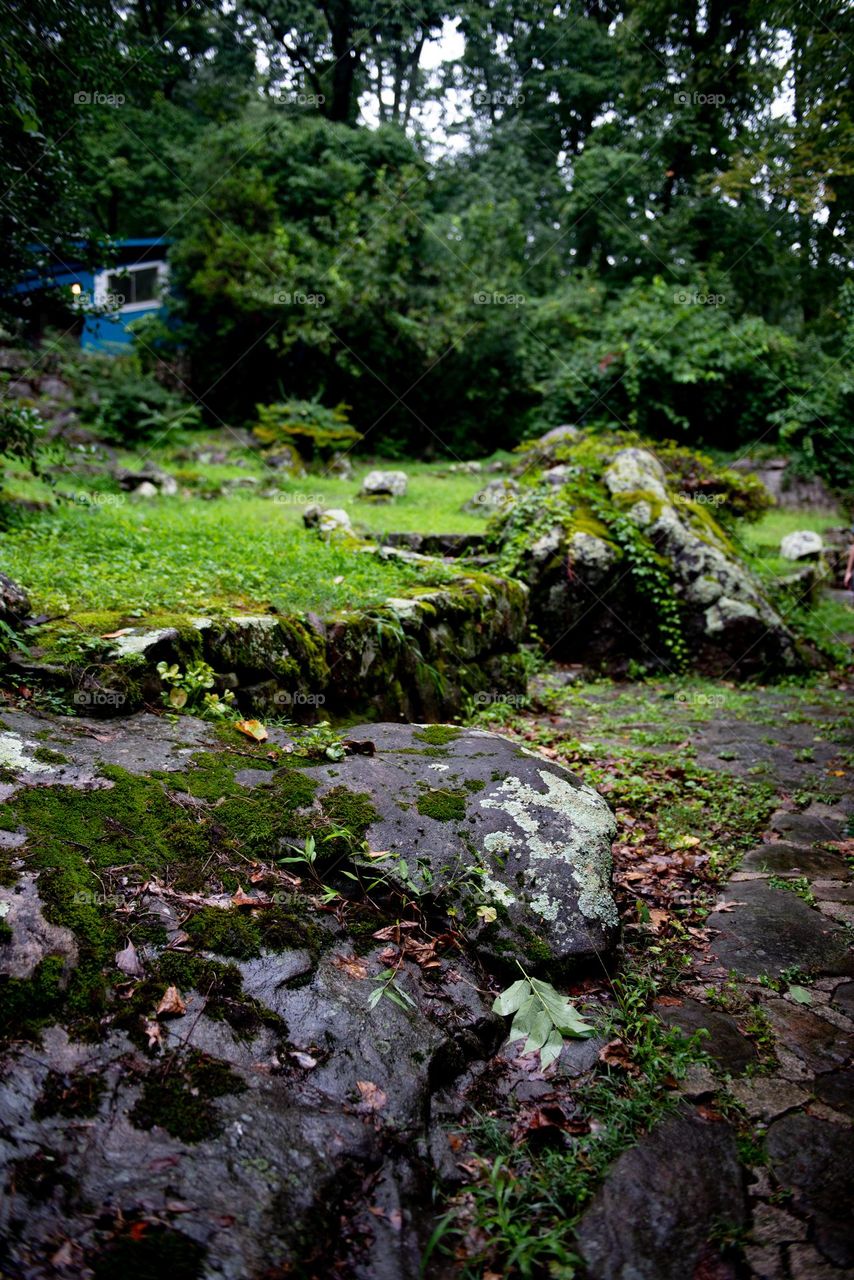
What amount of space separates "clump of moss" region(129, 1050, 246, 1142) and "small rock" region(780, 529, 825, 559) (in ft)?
39.6

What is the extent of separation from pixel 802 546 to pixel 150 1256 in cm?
1260

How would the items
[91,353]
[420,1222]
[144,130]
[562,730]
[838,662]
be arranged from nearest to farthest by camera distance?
[420,1222] < [562,730] < [838,662] < [91,353] < [144,130]

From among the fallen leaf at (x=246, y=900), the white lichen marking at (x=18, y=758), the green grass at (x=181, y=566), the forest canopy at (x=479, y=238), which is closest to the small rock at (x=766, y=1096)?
the fallen leaf at (x=246, y=900)

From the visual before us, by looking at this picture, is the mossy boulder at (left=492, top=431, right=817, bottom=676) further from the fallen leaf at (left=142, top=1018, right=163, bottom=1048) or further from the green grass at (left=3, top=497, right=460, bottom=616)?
the fallen leaf at (left=142, top=1018, right=163, bottom=1048)

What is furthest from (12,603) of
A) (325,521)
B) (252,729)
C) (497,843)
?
(325,521)

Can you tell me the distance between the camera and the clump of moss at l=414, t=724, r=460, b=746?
3768 millimetres

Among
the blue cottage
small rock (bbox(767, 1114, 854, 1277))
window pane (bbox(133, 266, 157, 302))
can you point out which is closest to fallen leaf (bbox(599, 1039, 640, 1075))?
small rock (bbox(767, 1114, 854, 1277))

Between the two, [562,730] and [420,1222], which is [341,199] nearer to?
[562,730]

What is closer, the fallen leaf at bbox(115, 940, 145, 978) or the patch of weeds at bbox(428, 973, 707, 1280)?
the patch of weeds at bbox(428, 973, 707, 1280)

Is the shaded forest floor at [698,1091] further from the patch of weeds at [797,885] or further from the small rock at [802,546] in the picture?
the small rock at [802,546]

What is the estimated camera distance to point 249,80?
1978cm

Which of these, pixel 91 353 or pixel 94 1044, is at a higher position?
pixel 91 353

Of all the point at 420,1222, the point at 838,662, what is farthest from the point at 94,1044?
the point at 838,662

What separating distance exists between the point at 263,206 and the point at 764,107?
42.5 ft
